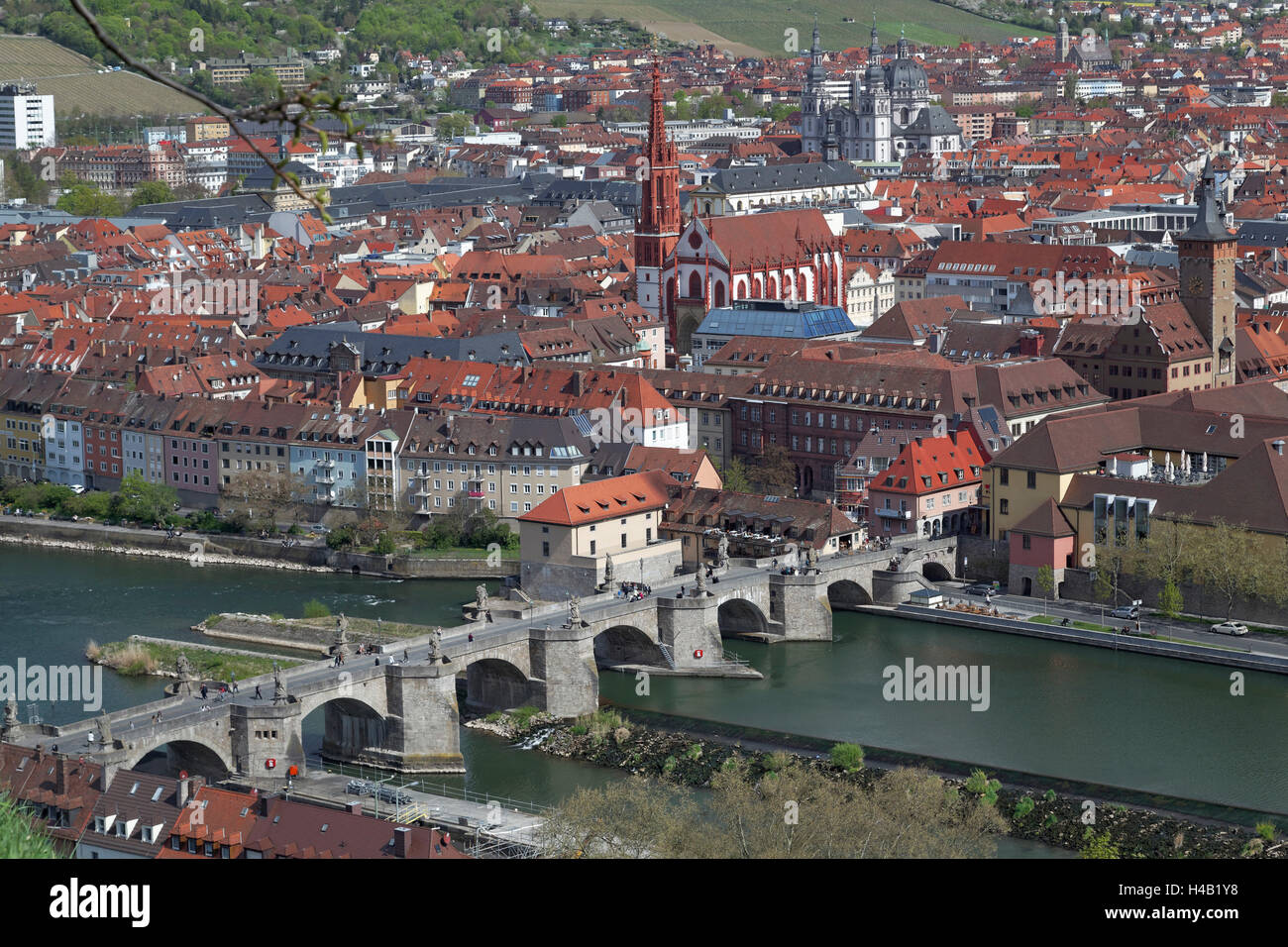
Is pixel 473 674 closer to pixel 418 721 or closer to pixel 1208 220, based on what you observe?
pixel 418 721

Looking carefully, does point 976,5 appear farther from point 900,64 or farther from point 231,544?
point 231,544

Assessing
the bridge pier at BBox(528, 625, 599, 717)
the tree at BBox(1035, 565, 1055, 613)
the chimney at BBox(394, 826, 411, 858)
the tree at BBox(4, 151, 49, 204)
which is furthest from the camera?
the tree at BBox(4, 151, 49, 204)

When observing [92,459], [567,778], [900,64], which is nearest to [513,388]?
[92,459]

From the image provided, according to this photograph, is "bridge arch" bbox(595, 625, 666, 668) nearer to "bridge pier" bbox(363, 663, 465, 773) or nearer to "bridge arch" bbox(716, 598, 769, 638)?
"bridge arch" bbox(716, 598, 769, 638)

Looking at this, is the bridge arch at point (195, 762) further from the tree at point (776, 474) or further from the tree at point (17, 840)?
the tree at point (17, 840)

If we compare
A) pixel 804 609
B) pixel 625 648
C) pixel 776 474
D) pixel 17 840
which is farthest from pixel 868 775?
pixel 17 840

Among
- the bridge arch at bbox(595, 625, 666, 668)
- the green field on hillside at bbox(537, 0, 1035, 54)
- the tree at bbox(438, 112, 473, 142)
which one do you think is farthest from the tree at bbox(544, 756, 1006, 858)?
the green field on hillside at bbox(537, 0, 1035, 54)
